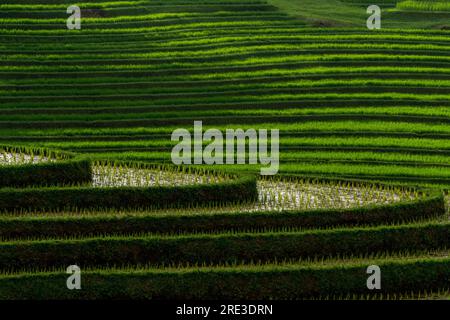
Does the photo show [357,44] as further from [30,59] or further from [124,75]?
[30,59]

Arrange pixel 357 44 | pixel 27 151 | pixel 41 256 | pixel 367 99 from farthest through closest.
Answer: pixel 357 44, pixel 367 99, pixel 27 151, pixel 41 256

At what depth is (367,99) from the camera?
31.4m

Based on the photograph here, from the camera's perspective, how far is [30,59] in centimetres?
3516

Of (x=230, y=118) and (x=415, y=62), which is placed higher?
(x=415, y=62)

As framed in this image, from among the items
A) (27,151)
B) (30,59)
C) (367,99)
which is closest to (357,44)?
(367,99)

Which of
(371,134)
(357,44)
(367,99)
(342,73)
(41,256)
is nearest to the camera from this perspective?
(41,256)

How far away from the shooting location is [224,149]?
28.0m

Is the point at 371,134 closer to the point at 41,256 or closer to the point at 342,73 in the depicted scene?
the point at 342,73

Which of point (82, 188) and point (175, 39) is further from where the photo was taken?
point (175, 39)

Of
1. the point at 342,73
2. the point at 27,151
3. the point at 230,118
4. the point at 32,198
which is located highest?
the point at 342,73

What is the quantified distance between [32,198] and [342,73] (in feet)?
52.3

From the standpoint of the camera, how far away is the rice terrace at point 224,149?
17812mm

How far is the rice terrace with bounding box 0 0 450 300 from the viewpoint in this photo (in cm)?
1781

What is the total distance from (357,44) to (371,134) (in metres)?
8.06
